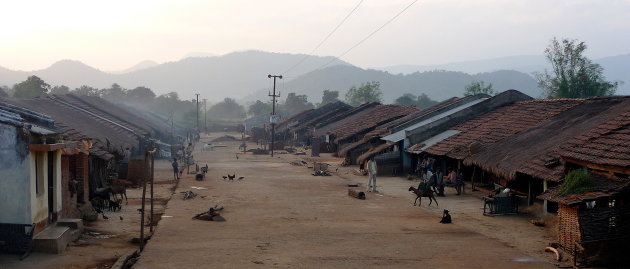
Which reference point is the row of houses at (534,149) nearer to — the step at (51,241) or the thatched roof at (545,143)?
the thatched roof at (545,143)

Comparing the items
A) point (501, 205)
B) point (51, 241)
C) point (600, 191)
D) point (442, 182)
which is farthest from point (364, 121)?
point (51, 241)

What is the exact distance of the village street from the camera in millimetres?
13281

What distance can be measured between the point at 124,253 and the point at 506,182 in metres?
14.8

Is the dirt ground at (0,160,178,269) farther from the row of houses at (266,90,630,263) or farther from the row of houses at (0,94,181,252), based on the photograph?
the row of houses at (266,90,630,263)

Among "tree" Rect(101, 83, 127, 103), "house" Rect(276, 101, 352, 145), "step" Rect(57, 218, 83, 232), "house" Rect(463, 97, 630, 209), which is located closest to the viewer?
"step" Rect(57, 218, 83, 232)

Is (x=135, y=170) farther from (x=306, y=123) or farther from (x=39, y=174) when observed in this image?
(x=306, y=123)

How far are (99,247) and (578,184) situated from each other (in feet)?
38.3

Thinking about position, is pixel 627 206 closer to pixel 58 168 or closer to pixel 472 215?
pixel 472 215

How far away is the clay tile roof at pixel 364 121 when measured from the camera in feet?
150

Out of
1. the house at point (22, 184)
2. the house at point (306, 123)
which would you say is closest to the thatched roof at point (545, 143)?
the house at point (22, 184)

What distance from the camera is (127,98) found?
414 feet

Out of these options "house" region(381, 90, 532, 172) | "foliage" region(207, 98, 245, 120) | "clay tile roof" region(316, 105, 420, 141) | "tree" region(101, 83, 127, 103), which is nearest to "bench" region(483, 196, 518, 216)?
"house" region(381, 90, 532, 172)

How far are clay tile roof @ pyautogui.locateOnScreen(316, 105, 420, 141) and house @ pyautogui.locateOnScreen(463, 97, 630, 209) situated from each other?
802 inches

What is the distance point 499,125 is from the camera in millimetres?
29156
